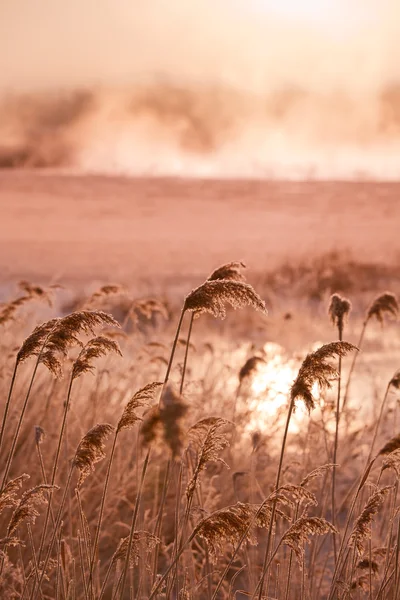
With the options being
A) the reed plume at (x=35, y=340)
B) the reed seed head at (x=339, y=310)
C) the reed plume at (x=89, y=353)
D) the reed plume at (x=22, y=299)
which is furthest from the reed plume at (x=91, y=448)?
the reed plume at (x=22, y=299)

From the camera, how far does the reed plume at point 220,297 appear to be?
2.32m

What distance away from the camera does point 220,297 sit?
235 cm

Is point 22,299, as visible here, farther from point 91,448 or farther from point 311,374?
point 311,374

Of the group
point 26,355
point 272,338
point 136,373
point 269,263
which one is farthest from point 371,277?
point 26,355

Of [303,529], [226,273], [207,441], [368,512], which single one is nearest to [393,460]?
[368,512]

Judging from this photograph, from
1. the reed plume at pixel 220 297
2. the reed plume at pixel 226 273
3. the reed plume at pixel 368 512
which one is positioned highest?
the reed plume at pixel 226 273

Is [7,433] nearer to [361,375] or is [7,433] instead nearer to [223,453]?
[223,453]

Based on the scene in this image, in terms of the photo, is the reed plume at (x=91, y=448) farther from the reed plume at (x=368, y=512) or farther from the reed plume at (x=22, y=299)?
the reed plume at (x=22, y=299)

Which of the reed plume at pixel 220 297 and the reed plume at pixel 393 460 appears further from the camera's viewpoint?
→ the reed plume at pixel 393 460

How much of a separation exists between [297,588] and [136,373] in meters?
2.73

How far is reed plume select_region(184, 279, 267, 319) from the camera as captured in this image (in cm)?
232

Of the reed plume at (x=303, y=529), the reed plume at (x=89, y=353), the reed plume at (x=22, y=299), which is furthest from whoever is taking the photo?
the reed plume at (x=22, y=299)

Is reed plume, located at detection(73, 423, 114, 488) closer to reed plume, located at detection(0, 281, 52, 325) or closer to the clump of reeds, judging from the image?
the clump of reeds

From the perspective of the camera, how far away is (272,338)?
505 inches
